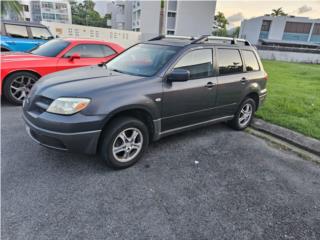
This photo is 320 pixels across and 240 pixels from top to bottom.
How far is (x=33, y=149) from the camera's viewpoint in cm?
328

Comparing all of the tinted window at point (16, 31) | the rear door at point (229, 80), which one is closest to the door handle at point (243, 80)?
the rear door at point (229, 80)

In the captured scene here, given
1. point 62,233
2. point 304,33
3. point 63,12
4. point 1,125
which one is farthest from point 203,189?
point 63,12

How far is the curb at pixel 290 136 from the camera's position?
13.0ft

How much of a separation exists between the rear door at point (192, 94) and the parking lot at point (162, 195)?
55cm

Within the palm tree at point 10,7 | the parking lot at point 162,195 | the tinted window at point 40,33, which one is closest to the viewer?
the parking lot at point 162,195

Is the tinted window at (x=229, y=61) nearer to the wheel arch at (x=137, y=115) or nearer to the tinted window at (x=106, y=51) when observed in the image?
the wheel arch at (x=137, y=115)

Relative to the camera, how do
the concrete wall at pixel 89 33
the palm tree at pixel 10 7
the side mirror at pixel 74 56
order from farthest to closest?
the palm tree at pixel 10 7, the concrete wall at pixel 89 33, the side mirror at pixel 74 56

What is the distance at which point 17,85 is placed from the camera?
511 cm

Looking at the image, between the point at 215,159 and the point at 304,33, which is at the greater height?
the point at 304,33

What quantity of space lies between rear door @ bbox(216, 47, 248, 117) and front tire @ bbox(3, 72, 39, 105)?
4.28 metres

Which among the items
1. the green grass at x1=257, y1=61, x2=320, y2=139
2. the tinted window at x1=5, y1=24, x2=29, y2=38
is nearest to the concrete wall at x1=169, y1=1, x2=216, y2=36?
the tinted window at x1=5, y1=24, x2=29, y2=38

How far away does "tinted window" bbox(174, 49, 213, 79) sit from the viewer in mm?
3304

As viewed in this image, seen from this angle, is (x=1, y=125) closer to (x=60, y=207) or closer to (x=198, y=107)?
(x=60, y=207)

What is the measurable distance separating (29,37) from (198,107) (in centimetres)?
846
